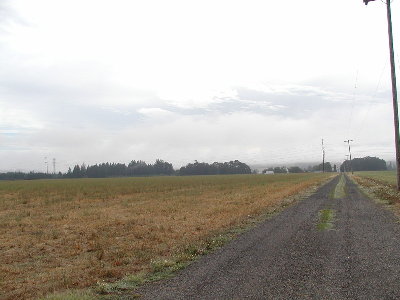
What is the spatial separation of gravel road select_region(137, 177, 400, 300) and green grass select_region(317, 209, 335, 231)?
0.47m

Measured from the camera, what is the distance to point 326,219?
560 inches

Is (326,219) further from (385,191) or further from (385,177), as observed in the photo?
(385,177)

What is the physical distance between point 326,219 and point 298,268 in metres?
7.45

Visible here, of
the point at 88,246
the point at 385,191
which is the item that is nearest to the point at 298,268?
the point at 88,246

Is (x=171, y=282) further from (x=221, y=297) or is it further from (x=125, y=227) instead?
(x=125, y=227)

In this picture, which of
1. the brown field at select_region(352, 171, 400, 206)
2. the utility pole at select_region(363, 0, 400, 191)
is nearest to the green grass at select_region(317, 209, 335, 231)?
the brown field at select_region(352, 171, 400, 206)

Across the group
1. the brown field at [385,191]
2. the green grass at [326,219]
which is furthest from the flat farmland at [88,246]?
the brown field at [385,191]

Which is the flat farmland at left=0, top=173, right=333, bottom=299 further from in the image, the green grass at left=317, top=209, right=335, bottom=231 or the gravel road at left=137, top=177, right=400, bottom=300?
the green grass at left=317, top=209, right=335, bottom=231

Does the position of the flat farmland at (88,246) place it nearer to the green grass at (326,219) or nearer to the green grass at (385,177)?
the green grass at (326,219)

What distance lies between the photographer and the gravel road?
593 centimetres

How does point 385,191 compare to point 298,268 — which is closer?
point 298,268

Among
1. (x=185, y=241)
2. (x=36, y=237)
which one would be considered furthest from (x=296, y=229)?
(x=36, y=237)

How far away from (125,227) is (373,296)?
10551mm

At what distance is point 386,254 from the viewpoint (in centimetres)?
825
